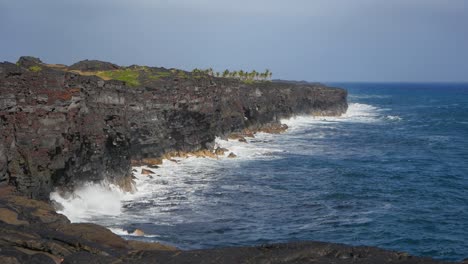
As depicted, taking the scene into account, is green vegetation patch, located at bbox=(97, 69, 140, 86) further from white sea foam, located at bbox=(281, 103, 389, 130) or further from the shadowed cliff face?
white sea foam, located at bbox=(281, 103, 389, 130)

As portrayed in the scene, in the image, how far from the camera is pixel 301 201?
158ft

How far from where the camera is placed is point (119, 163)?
50.2m

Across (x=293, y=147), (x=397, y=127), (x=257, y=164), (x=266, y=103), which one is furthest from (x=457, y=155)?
(x=266, y=103)

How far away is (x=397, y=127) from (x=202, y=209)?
86.1 meters

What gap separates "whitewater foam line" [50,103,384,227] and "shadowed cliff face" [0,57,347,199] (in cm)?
138

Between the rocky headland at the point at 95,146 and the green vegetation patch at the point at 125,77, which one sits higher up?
the green vegetation patch at the point at 125,77

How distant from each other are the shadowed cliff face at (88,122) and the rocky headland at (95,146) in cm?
8

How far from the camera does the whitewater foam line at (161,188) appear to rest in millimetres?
41938

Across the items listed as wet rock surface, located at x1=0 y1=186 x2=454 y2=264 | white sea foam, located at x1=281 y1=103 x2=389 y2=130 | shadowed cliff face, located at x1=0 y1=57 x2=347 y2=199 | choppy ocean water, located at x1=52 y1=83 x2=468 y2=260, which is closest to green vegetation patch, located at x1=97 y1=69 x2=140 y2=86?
shadowed cliff face, located at x1=0 y1=57 x2=347 y2=199

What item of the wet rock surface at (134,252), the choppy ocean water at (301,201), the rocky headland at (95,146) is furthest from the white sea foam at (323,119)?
the wet rock surface at (134,252)

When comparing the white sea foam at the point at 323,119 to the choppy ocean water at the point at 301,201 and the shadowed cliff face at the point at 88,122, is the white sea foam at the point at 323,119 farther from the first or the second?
the shadowed cliff face at the point at 88,122

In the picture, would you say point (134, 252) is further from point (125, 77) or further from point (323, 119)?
point (323, 119)

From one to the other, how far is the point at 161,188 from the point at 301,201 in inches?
547

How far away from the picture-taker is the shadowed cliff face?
37.9 meters
